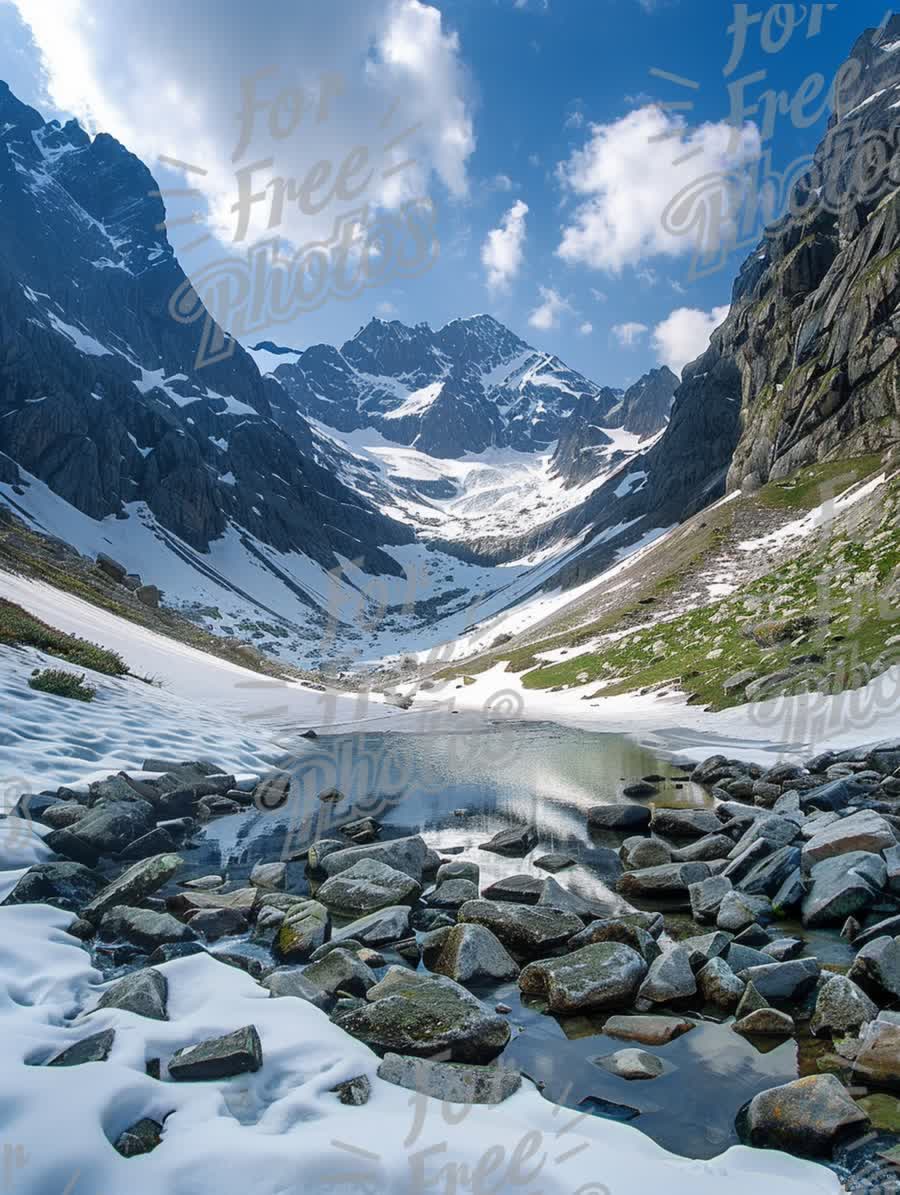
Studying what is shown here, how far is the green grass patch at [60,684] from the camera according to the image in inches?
623

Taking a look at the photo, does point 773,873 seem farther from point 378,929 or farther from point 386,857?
point 386,857

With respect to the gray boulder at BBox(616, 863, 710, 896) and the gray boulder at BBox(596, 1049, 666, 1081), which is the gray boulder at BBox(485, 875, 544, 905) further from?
the gray boulder at BBox(596, 1049, 666, 1081)

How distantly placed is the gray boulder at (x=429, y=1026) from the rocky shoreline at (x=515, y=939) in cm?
2

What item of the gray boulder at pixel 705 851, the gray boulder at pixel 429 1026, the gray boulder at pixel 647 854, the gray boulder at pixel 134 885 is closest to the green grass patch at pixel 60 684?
the gray boulder at pixel 134 885

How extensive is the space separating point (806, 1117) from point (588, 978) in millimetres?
2463

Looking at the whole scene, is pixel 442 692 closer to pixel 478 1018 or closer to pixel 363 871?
pixel 363 871

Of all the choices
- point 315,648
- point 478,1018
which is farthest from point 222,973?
point 315,648

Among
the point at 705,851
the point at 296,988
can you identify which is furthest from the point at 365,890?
the point at 705,851

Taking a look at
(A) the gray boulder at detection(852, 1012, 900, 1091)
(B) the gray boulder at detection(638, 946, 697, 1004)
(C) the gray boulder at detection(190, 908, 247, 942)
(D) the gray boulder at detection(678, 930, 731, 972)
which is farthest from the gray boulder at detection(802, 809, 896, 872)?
(C) the gray boulder at detection(190, 908, 247, 942)

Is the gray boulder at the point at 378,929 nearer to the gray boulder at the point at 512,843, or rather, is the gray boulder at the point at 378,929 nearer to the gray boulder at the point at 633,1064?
the gray boulder at the point at 633,1064

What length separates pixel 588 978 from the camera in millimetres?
6887

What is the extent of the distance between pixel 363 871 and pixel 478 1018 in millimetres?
4691

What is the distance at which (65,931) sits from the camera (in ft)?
24.0

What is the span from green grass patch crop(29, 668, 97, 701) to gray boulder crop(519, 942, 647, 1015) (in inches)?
541
